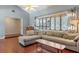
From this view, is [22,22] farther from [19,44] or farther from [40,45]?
[40,45]

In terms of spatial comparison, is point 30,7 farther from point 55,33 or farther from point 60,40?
point 60,40

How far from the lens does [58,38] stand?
7.65 ft

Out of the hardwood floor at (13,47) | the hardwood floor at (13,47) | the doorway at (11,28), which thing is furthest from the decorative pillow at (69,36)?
the doorway at (11,28)

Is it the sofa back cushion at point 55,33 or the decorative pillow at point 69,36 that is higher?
the sofa back cushion at point 55,33

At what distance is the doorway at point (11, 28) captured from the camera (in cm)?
237

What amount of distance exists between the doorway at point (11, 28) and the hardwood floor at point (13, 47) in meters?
0.12

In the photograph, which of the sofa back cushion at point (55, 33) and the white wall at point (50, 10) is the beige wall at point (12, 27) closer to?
the white wall at point (50, 10)

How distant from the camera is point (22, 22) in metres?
2.47

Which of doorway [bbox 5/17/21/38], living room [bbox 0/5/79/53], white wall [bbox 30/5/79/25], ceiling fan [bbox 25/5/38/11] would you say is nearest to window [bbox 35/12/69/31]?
living room [bbox 0/5/79/53]

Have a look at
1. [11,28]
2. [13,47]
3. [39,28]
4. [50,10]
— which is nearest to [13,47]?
[13,47]

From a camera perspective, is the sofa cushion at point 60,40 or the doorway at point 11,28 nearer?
the sofa cushion at point 60,40

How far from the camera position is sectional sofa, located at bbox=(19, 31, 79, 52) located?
2.21m

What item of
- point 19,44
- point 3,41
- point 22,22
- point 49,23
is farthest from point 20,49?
point 49,23

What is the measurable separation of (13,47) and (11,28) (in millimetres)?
458
